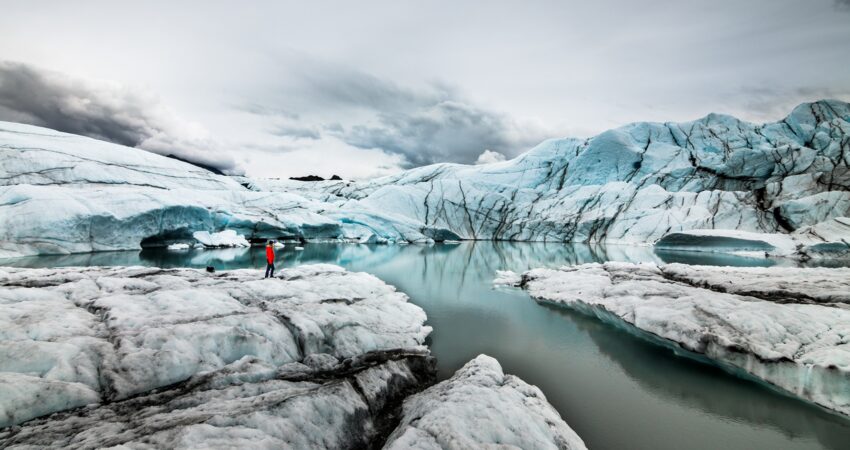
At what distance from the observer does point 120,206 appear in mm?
23406

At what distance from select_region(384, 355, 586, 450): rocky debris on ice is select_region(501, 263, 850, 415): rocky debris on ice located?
182 inches

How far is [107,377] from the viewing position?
165 inches

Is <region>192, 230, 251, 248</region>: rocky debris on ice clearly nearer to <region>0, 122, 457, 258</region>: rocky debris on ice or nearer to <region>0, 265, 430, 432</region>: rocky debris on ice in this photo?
<region>0, 122, 457, 258</region>: rocky debris on ice

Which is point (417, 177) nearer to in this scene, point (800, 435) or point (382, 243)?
point (382, 243)

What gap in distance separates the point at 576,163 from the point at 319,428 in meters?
56.3

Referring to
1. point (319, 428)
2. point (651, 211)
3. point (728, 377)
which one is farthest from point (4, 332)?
point (651, 211)

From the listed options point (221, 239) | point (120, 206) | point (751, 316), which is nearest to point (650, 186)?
point (751, 316)

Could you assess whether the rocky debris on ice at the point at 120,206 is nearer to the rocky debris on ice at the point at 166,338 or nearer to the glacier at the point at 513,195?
the glacier at the point at 513,195

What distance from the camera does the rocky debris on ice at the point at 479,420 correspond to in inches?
146

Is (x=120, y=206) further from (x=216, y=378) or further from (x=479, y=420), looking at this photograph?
(x=479, y=420)

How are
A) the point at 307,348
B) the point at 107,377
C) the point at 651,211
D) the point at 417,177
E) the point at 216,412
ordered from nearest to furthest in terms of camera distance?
the point at 216,412, the point at 107,377, the point at 307,348, the point at 651,211, the point at 417,177

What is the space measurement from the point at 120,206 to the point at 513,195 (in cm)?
4285

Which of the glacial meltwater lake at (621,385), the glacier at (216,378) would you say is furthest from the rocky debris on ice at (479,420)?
the glacial meltwater lake at (621,385)

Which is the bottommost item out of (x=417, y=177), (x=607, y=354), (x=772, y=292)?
(x=607, y=354)
